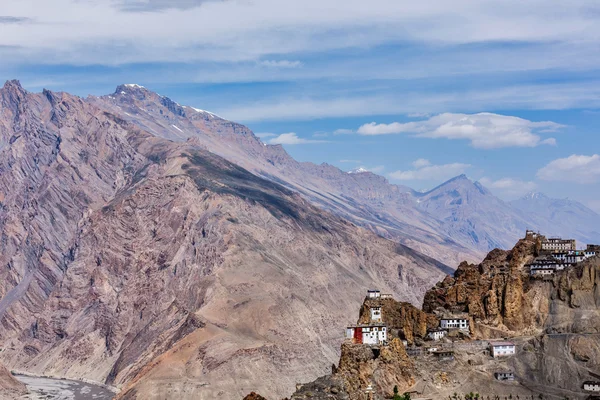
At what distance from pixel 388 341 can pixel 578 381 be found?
28672mm

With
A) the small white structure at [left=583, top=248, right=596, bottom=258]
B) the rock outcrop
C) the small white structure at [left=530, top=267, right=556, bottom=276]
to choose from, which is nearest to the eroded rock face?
the small white structure at [left=530, top=267, right=556, bottom=276]

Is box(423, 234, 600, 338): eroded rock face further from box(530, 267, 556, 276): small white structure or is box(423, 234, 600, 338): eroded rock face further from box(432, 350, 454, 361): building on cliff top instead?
box(432, 350, 454, 361): building on cliff top

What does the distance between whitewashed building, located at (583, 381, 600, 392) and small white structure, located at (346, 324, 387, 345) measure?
29882 mm

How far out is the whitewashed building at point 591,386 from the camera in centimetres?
16112

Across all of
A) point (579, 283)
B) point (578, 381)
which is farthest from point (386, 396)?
point (579, 283)

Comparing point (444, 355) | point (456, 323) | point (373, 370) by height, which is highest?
point (456, 323)

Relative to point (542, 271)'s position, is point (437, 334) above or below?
below

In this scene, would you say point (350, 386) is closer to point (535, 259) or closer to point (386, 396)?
point (386, 396)

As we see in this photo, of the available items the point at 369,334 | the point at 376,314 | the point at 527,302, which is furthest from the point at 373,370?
the point at 527,302

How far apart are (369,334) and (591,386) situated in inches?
1303

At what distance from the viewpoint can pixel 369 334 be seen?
6526 inches

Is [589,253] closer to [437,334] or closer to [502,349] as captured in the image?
[502,349]

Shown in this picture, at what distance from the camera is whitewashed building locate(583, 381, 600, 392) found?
161125mm

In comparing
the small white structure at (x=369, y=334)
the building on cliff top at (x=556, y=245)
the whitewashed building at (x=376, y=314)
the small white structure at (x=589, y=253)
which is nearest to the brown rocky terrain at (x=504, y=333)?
the whitewashed building at (x=376, y=314)
